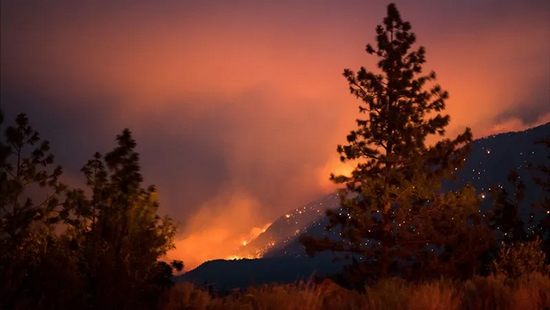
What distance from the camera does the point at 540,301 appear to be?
11938 millimetres

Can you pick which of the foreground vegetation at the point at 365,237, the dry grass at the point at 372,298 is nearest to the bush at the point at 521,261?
the foreground vegetation at the point at 365,237

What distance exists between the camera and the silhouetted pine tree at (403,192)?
30.0 meters

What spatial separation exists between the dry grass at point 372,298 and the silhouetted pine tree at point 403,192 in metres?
16.8

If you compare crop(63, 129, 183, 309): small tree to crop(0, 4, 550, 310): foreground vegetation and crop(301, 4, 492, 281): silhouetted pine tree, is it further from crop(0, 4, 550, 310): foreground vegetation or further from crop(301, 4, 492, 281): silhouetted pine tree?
crop(301, 4, 492, 281): silhouetted pine tree

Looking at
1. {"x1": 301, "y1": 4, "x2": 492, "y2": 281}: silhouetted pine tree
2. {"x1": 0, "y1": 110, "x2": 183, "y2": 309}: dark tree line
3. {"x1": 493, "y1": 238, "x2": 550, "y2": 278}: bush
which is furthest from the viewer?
{"x1": 301, "y1": 4, "x2": 492, "y2": 281}: silhouetted pine tree

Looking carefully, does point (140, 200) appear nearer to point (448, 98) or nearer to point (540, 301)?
point (540, 301)

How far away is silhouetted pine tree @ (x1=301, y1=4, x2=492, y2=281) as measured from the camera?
30.0 m

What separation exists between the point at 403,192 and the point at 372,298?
19.3 m

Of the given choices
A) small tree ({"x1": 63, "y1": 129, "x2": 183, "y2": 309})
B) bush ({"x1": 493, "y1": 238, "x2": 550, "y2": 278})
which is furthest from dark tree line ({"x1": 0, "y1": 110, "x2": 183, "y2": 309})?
bush ({"x1": 493, "y1": 238, "x2": 550, "y2": 278})

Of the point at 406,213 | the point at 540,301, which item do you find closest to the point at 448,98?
the point at 406,213

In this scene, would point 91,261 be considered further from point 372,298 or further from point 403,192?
point 403,192

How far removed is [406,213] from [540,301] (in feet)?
60.6

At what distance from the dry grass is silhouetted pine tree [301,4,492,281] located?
16.8 m

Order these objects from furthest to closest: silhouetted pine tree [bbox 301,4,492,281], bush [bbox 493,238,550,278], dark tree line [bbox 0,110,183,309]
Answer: silhouetted pine tree [bbox 301,4,492,281]
bush [bbox 493,238,550,278]
dark tree line [bbox 0,110,183,309]
